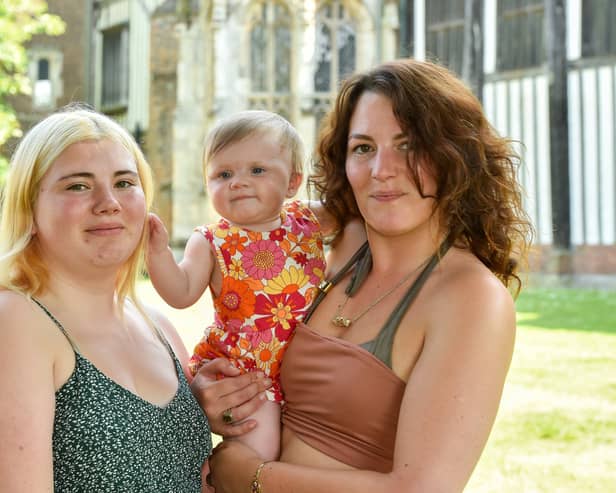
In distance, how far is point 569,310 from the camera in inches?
456

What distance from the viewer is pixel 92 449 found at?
210 cm

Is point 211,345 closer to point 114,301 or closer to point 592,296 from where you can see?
point 114,301

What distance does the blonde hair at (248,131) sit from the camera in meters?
2.94

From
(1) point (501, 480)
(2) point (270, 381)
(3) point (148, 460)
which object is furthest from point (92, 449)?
(1) point (501, 480)

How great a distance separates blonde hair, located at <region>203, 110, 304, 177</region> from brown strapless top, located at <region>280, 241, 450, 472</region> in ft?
2.55

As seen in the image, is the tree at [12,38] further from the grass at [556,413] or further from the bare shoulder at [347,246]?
the bare shoulder at [347,246]

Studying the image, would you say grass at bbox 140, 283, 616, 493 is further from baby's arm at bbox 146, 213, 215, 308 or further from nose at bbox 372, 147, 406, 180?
nose at bbox 372, 147, 406, 180

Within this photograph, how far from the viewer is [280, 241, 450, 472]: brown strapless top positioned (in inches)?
89.5

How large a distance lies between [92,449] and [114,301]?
51cm

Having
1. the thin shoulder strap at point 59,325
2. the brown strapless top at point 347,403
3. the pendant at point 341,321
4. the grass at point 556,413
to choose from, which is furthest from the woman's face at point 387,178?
the grass at point 556,413

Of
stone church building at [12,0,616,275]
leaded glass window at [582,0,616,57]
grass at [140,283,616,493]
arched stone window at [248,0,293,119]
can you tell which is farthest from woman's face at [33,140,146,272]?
arched stone window at [248,0,293,119]

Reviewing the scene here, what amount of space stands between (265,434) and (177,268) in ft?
2.05

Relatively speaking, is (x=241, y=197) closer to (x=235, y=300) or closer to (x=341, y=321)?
(x=235, y=300)

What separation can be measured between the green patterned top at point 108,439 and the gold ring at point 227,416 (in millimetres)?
314
